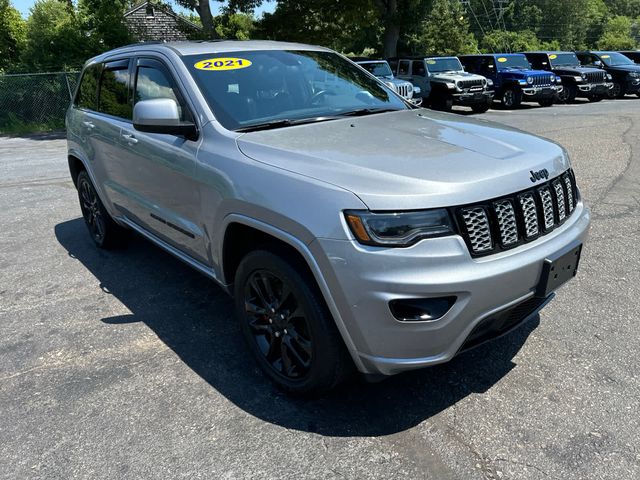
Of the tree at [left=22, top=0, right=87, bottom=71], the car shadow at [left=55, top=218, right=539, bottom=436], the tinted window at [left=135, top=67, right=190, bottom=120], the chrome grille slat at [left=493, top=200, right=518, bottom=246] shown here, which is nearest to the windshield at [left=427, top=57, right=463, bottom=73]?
the tree at [left=22, top=0, right=87, bottom=71]

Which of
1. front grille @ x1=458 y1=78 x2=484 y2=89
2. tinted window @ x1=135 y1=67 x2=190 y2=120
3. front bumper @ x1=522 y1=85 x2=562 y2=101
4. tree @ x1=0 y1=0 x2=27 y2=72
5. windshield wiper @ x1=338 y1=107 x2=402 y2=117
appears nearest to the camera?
tinted window @ x1=135 y1=67 x2=190 y2=120

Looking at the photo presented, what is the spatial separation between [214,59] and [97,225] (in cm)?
253

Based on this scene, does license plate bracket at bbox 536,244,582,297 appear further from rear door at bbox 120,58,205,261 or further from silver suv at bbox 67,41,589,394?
rear door at bbox 120,58,205,261

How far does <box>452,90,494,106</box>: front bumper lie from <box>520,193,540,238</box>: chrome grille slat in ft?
48.2

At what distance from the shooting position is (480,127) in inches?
127

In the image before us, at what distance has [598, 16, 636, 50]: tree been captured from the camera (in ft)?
206

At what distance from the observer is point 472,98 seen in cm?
1655

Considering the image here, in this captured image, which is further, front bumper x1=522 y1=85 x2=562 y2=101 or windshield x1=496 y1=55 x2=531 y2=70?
windshield x1=496 y1=55 x2=531 y2=70

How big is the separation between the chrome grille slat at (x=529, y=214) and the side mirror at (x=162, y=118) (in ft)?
6.12

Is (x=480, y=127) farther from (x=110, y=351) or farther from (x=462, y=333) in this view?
(x=110, y=351)

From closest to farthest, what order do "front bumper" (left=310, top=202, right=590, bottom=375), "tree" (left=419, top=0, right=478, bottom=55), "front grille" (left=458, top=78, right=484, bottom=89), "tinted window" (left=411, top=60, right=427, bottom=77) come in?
"front bumper" (left=310, top=202, right=590, bottom=375), "front grille" (left=458, top=78, right=484, bottom=89), "tinted window" (left=411, top=60, right=427, bottom=77), "tree" (left=419, top=0, right=478, bottom=55)

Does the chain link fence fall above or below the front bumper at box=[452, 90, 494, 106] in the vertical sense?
above

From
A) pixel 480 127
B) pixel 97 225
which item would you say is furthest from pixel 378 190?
pixel 97 225

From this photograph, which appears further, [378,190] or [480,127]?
[480,127]
